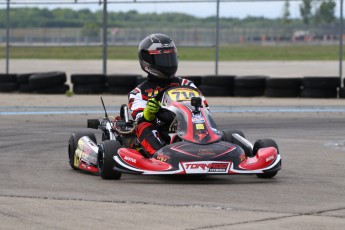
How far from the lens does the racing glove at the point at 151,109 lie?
954 centimetres

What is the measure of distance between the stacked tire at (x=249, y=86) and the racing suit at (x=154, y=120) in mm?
10438

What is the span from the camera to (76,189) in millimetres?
8391

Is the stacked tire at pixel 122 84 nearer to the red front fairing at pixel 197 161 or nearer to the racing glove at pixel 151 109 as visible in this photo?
the racing glove at pixel 151 109

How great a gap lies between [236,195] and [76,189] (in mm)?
1391

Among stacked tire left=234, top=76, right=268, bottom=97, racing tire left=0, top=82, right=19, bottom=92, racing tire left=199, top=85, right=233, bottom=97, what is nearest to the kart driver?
racing tire left=199, top=85, right=233, bottom=97

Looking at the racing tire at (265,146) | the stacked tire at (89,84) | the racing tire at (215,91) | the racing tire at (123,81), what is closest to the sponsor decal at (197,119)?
the racing tire at (265,146)

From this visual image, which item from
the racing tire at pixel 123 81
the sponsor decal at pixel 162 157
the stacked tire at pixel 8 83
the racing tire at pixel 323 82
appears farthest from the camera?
the stacked tire at pixel 8 83

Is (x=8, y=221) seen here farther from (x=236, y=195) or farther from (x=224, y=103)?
(x=224, y=103)

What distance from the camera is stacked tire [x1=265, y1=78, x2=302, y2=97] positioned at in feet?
66.8

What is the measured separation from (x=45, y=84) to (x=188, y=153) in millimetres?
12768

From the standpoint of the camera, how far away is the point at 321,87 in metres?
20.0

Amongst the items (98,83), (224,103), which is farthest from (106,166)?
(98,83)

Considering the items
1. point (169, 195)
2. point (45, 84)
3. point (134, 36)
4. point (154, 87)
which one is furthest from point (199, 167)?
point (134, 36)

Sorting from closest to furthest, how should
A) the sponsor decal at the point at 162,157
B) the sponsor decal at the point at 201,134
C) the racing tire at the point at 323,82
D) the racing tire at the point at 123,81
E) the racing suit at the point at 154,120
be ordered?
the sponsor decal at the point at 162,157, the sponsor decal at the point at 201,134, the racing suit at the point at 154,120, the racing tire at the point at 323,82, the racing tire at the point at 123,81
